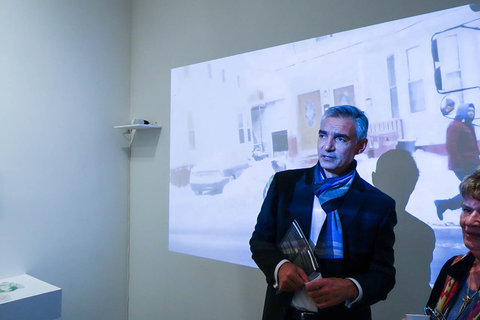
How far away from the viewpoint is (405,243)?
6.07 feet

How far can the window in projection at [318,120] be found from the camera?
1.76 metres

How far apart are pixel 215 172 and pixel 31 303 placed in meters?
1.39

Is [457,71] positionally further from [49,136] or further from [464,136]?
[49,136]

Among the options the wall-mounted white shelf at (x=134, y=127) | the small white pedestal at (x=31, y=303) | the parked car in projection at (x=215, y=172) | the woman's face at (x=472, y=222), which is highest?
the wall-mounted white shelf at (x=134, y=127)

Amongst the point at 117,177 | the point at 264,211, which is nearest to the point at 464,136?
the point at 264,211

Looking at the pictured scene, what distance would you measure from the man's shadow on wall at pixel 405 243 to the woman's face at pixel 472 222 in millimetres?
638

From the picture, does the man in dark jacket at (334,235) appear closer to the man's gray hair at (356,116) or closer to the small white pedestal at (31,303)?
the man's gray hair at (356,116)

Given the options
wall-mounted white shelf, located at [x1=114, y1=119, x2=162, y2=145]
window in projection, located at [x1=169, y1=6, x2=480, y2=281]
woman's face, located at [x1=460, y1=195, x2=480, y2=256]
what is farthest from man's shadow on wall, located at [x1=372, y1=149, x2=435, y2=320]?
wall-mounted white shelf, located at [x1=114, y1=119, x2=162, y2=145]

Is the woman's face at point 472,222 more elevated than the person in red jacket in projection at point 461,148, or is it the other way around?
the person in red jacket in projection at point 461,148

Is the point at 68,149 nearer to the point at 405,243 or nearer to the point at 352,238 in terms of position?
the point at 352,238

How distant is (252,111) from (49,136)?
153cm

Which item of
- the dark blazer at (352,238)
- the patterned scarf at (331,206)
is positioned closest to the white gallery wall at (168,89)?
the dark blazer at (352,238)

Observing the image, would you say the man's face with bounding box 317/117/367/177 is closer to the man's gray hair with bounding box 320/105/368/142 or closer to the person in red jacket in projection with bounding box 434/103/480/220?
the man's gray hair with bounding box 320/105/368/142

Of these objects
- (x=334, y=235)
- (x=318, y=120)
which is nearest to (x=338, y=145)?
(x=334, y=235)
